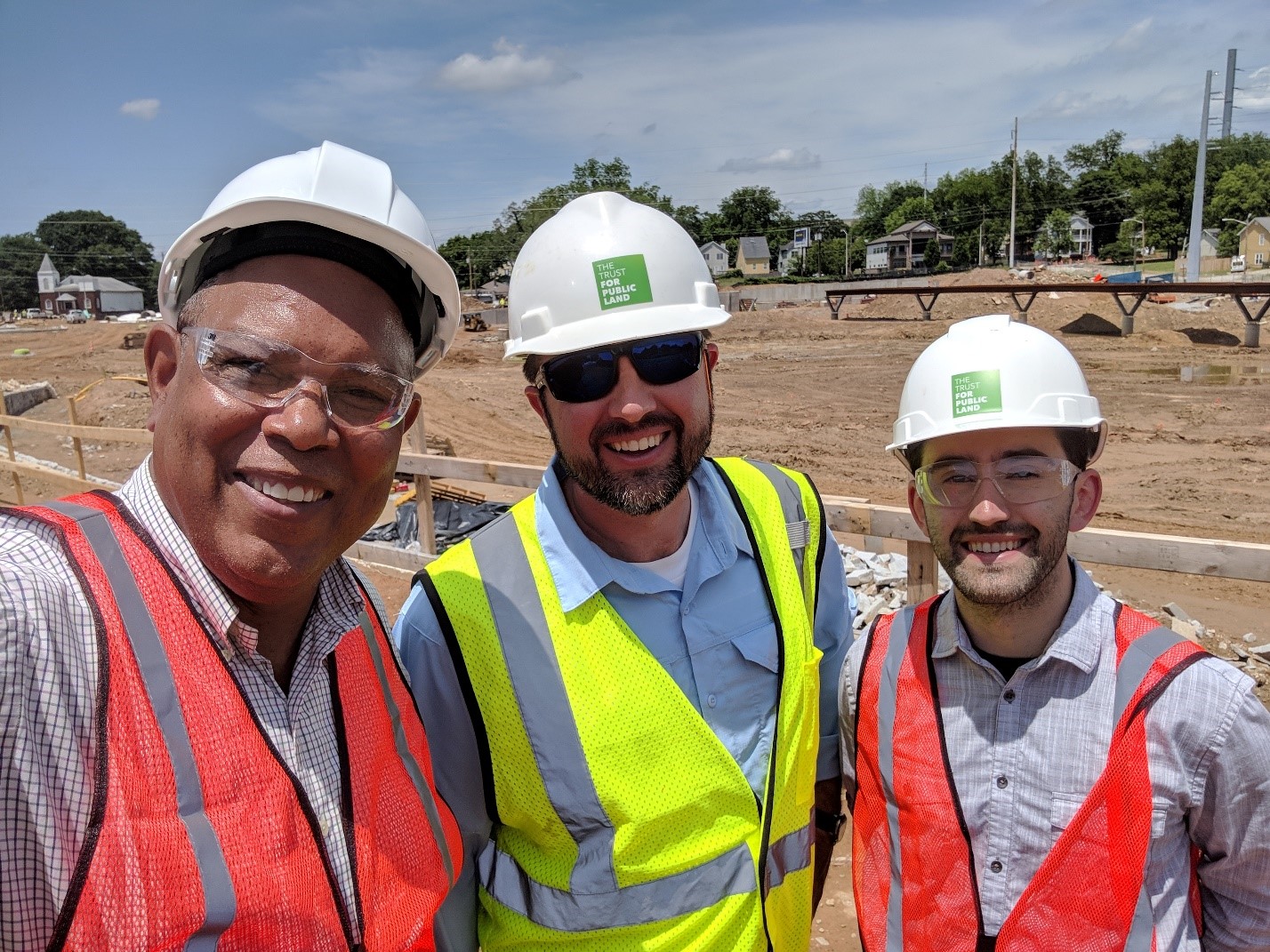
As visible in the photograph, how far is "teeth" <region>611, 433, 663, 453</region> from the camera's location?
2.30 metres

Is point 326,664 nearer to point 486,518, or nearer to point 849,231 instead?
point 486,518

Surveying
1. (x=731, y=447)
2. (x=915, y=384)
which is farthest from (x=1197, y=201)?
(x=915, y=384)

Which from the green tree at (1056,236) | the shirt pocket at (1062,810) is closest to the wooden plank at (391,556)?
the shirt pocket at (1062,810)

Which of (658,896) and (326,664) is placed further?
(658,896)

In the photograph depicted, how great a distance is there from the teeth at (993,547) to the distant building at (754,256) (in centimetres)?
10303

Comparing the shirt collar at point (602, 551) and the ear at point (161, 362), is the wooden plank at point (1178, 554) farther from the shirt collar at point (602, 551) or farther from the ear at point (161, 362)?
the ear at point (161, 362)

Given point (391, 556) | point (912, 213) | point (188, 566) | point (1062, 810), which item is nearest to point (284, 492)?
point (188, 566)

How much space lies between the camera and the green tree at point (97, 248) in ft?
362

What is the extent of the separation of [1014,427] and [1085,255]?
10557 cm

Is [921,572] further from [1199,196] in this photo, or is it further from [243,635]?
[1199,196]

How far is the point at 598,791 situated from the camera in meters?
2.06

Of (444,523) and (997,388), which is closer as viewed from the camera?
(997,388)

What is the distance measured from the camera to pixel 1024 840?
6.53 feet

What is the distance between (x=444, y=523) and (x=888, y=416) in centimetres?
1063
